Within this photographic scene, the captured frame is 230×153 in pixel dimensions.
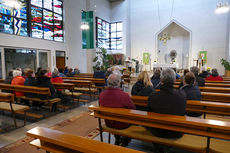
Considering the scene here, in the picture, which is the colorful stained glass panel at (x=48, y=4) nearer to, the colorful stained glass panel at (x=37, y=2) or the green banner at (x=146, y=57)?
the colorful stained glass panel at (x=37, y=2)

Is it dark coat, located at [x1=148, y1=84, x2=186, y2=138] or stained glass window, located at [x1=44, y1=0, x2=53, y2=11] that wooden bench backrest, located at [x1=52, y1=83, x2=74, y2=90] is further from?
stained glass window, located at [x1=44, y1=0, x2=53, y2=11]

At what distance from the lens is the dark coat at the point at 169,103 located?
1608 mm

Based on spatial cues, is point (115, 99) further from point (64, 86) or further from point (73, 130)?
point (64, 86)

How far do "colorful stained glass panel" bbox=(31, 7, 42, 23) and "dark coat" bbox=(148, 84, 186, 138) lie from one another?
27.7 ft

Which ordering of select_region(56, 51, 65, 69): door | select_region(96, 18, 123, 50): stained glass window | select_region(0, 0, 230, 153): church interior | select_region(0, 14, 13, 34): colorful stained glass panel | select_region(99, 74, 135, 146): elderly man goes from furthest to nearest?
select_region(96, 18, 123, 50): stained glass window, select_region(56, 51, 65, 69): door, select_region(0, 14, 13, 34): colorful stained glass panel, select_region(99, 74, 135, 146): elderly man, select_region(0, 0, 230, 153): church interior

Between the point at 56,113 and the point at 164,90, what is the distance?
3.09 m

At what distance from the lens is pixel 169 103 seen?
1.62 meters

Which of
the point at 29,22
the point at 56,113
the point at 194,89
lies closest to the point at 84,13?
the point at 29,22

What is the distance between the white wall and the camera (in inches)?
454

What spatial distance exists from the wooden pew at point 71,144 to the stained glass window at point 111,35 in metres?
12.5

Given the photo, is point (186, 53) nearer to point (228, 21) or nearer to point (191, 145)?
point (228, 21)

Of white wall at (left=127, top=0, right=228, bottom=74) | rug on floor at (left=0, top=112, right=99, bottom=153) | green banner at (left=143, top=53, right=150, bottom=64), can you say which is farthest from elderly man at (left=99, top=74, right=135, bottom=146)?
white wall at (left=127, top=0, right=228, bottom=74)

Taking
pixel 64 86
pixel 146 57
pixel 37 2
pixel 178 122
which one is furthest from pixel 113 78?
pixel 146 57

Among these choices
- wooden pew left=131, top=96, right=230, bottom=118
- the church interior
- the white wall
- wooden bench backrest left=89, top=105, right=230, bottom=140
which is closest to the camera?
wooden bench backrest left=89, top=105, right=230, bottom=140
